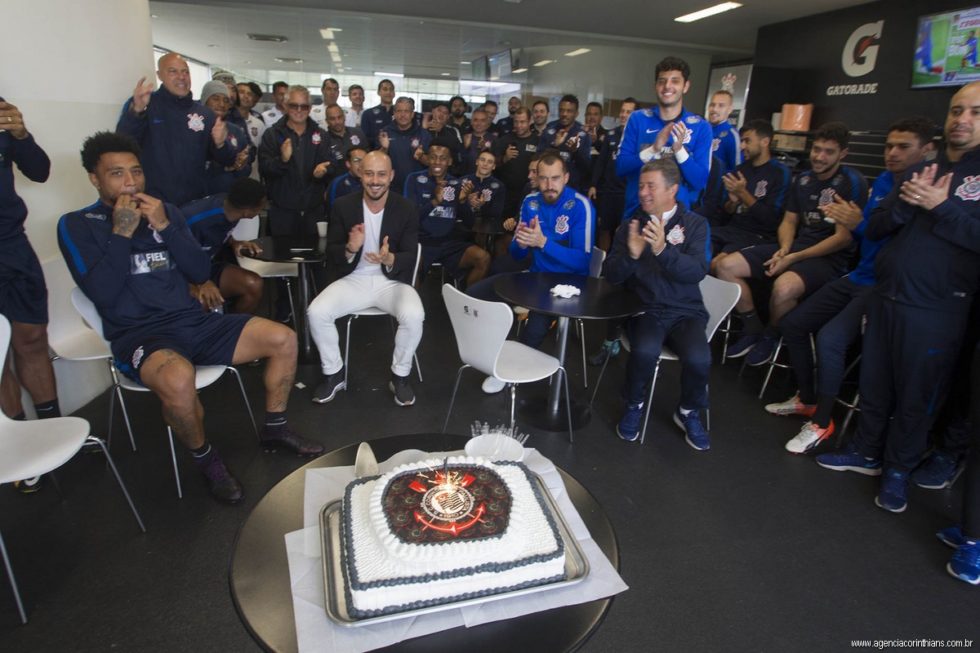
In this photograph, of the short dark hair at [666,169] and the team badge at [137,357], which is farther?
the short dark hair at [666,169]

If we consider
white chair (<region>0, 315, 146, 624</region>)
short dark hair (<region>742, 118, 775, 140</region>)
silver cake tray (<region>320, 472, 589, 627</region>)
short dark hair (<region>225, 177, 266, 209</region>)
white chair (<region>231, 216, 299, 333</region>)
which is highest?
short dark hair (<region>742, 118, 775, 140</region>)

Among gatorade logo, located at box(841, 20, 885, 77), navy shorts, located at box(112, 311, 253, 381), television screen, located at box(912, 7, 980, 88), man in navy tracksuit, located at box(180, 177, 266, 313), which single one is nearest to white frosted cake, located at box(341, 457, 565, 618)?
navy shorts, located at box(112, 311, 253, 381)

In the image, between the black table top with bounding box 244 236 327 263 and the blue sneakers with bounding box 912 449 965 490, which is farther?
the black table top with bounding box 244 236 327 263

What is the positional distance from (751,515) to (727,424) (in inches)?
34.3

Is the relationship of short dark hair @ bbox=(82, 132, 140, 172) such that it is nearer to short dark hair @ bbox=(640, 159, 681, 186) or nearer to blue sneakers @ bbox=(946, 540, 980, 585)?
short dark hair @ bbox=(640, 159, 681, 186)

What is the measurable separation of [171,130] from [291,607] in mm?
3265

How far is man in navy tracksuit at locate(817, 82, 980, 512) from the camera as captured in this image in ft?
7.50

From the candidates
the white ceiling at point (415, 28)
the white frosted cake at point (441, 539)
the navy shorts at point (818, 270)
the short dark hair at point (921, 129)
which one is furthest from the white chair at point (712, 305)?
the white ceiling at point (415, 28)

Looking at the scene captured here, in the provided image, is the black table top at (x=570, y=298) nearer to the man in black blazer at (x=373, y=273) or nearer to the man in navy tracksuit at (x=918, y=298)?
the man in black blazer at (x=373, y=273)

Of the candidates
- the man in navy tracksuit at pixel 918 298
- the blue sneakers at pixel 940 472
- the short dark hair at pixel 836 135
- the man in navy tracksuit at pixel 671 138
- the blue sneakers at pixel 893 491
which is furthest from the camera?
the short dark hair at pixel 836 135

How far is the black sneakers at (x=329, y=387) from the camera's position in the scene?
3.28 metres

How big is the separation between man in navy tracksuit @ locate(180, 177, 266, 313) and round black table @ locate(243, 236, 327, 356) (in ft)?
0.44

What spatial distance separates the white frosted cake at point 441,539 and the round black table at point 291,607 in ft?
0.24

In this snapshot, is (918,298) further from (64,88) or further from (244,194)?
(64,88)
